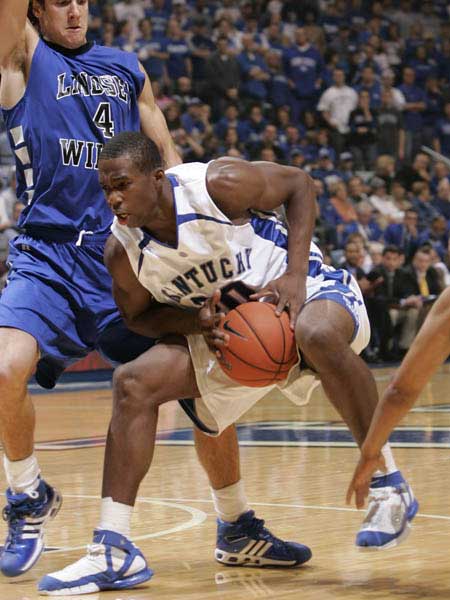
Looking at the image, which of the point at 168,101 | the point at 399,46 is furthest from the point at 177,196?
the point at 399,46

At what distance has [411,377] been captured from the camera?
11.1 ft

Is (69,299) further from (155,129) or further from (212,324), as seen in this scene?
(155,129)

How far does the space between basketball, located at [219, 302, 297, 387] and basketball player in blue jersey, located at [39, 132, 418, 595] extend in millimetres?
48

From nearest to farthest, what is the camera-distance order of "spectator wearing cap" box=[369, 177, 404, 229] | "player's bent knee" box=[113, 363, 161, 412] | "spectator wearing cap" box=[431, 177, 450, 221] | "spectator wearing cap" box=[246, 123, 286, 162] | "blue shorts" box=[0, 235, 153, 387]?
"player's bent knee" box=[113, 363, 161, 412] < "blue shorts" box=[0, 235, 153, 387] < "spectator wearing cap" box=[246, 123, 286, 162] < "spectator wearing cap" box=[369, 177, 404, 229] < "spectator wearing cap" box=[431, 177, 450, 221]

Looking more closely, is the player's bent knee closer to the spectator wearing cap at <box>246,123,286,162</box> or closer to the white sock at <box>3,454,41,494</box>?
the white sock at <box>3,454,41,494</box>

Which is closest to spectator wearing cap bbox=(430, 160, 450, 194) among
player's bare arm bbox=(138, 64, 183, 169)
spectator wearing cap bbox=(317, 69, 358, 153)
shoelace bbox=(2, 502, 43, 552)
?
spectator wearing cap bbox=(317, 69, 358, 153)

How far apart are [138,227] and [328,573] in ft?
4.36

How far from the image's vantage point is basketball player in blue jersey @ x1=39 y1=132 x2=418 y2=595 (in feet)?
12.8

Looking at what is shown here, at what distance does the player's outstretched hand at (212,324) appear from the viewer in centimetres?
401

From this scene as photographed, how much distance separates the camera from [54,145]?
462 cm

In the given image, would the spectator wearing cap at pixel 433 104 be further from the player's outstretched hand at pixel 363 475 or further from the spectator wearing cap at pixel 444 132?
the player's outstretched hand at pixel 363 475

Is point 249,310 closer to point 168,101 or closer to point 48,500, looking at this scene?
point 48,500

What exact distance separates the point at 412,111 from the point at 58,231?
47.9ft

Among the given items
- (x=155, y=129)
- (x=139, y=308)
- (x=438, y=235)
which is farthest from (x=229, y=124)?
(x=139, y=308)
